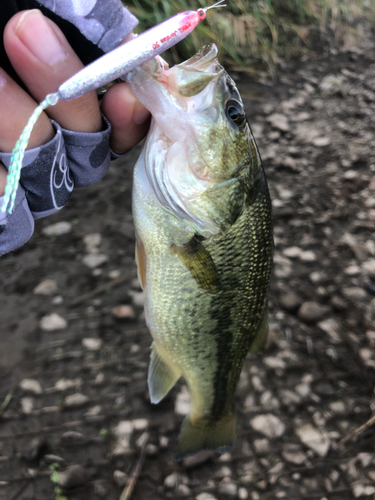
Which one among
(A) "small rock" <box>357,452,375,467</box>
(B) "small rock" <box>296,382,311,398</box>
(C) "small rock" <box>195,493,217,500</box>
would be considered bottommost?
(A) "small rock" <box>357,452,375,467</box>

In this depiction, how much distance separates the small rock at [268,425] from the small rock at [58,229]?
7.15ft

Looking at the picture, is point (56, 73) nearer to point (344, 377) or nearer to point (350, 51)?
point (344, 377)

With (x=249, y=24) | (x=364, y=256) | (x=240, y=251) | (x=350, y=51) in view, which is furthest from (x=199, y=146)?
(x=350, y=51)

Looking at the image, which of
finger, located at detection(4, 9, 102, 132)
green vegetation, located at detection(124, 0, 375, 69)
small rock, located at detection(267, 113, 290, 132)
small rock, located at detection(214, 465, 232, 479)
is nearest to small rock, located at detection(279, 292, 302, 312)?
small rock, located at detection(214, 465, 232, 479)

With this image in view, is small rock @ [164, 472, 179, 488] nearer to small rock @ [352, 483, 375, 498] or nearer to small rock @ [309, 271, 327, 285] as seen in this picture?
small rock @ [352, 483, 375, 498]

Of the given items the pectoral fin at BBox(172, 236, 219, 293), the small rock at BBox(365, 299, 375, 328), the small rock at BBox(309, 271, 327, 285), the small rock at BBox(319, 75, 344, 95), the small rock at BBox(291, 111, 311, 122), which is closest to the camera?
the pectoral fin at BBox(172, 236, 219, 293)

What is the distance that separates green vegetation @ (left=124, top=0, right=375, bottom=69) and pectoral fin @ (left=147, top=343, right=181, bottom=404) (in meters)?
3.86

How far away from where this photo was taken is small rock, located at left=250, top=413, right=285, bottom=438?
2354 mm

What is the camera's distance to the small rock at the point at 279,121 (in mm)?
4949

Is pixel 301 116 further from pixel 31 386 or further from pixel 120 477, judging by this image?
pixel 120 477

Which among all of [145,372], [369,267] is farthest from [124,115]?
[369,267]

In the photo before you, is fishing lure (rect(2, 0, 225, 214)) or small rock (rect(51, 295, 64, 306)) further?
small rock (rect(51, 295, 64, 306))

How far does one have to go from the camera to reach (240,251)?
5.14 feet

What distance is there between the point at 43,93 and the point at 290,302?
238 cm
